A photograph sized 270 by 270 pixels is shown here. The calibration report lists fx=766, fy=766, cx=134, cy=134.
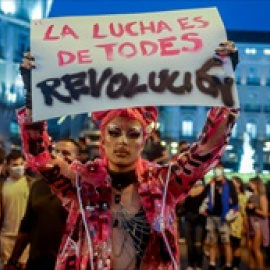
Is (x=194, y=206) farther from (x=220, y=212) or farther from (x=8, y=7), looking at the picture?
(x=8, y=7)

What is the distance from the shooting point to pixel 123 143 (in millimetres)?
2785

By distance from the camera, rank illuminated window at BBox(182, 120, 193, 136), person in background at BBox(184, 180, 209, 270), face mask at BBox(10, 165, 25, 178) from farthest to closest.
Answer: illuminated window at BBox(182, 120, 193, 136)
person in background at BBox(184, 180, 209, 270)
face mask at BBox(10, 165, 25, 178)

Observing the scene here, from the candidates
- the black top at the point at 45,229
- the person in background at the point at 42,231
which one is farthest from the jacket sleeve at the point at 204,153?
the black top at the point at 45,229

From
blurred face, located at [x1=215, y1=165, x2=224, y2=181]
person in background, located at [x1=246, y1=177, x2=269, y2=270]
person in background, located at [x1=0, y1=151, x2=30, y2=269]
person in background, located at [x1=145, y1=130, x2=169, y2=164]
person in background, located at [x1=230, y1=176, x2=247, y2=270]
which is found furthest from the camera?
person in background, located at [x1=230, y1=176, x2=247, y2=270]

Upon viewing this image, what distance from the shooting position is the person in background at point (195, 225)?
8.99 m

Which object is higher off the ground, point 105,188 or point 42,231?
point 105,188

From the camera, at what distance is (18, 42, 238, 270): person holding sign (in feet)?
8.94

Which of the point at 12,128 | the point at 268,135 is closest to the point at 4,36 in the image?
the point at 12,128

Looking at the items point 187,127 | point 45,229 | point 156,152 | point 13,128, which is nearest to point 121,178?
point 45,229

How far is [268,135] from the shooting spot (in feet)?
156

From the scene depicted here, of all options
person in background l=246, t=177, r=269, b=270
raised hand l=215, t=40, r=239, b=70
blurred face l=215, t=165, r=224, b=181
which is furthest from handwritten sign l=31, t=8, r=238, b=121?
person in background l=246, t=177, r=269, b=270

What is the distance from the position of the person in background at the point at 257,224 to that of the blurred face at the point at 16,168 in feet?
13.1

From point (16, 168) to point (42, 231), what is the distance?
159cm

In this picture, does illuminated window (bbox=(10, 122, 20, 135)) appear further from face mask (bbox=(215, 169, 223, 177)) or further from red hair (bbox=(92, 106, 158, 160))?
red hair (bbox=(92, 106, 158, 160))
